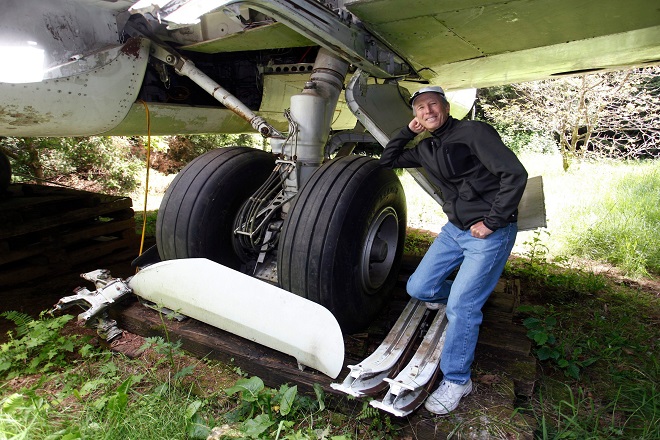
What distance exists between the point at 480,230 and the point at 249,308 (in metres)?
1.18

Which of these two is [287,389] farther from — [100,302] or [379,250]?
[100,302]

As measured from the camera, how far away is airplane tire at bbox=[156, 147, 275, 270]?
108 inches

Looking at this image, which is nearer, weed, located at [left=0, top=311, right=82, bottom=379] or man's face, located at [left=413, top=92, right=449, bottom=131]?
man's face, located at [left=413, top=92, right=449, bottom=131]

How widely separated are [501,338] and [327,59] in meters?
1.98

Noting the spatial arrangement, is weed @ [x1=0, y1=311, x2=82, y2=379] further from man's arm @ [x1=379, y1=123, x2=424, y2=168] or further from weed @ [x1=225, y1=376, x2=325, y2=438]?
man's arm @ [x1=379, y1=123, x2=424, y2=168]

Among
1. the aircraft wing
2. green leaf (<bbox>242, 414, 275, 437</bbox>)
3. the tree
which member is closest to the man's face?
the aircraft wing

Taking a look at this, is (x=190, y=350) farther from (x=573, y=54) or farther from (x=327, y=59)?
(x=573, y=54)

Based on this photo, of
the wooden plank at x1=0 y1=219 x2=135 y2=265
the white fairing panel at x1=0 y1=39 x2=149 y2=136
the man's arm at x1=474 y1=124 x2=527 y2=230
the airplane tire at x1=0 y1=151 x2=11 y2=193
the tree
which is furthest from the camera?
the tree

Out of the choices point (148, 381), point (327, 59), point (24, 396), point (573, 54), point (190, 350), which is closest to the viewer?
point (24, 396)

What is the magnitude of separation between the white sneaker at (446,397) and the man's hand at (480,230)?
27.3 inches

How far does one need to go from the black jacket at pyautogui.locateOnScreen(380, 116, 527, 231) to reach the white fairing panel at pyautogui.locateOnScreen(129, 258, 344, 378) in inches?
32.9

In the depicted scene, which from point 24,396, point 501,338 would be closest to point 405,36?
point 501,338

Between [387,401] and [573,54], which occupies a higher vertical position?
[573,54]

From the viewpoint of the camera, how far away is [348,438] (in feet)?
5.79
